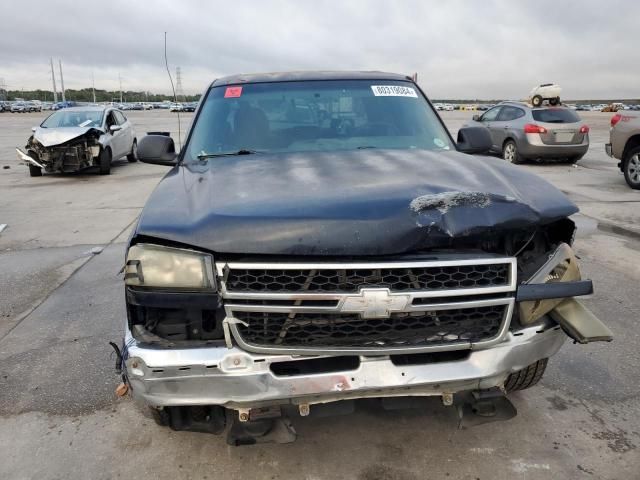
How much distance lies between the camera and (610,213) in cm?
777

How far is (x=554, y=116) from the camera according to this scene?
42.5 feet

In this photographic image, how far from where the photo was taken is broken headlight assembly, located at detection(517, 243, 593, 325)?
2.18 metres

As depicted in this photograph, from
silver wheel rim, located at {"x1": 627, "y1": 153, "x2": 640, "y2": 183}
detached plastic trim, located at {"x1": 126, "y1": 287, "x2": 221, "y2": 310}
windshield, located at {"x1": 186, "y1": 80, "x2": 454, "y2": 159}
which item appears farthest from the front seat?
silver wheel rim, located at {"x1": 627, "y1": 153, "x2": 640, "y2": 183}

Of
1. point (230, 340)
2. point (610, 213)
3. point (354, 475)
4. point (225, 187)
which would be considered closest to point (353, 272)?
point (230, 340)

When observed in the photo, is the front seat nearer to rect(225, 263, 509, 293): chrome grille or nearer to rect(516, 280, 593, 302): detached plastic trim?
rect(225, 263, 509, 293): chrome grille

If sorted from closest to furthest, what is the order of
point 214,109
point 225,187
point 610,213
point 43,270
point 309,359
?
point 309,359 → point 225,187 → point 214,109 → point 43,270 → point 610,213

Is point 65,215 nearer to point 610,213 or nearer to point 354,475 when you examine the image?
point 354,475

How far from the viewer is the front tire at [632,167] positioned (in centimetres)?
951

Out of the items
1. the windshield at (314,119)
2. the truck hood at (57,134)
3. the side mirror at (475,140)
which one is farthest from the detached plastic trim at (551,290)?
the truck hood at (57,134)

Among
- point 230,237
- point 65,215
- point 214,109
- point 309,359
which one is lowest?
point 65,215

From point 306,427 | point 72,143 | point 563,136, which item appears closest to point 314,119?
point 306,427

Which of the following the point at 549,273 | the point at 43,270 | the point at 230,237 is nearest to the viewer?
the point at 230,237

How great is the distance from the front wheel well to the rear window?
11.1 feet

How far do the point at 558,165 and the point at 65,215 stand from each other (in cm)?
1157
